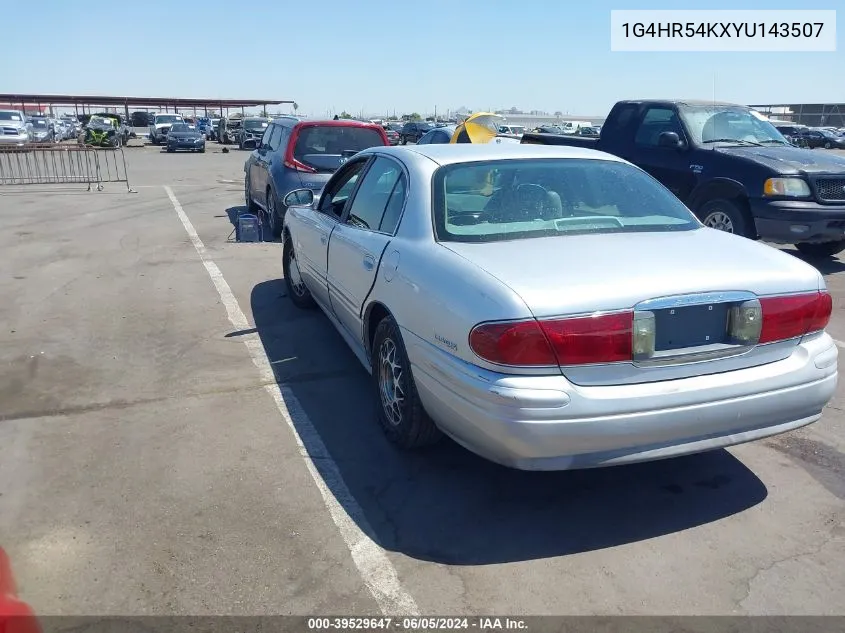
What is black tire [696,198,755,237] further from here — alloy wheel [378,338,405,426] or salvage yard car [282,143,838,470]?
alloy wheel [378,338,405,426]

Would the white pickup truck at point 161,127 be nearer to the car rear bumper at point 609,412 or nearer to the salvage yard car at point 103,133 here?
the salvage yard car at point 103,133

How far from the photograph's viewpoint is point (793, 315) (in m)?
3.30

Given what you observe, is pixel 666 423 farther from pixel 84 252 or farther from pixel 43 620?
pixel 84 252

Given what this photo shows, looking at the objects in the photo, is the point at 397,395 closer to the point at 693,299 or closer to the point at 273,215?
the point at 693,299

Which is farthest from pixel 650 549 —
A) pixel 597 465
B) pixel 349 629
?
pixel 349 629

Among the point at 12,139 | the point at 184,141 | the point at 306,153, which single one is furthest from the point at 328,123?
the point at 184,141

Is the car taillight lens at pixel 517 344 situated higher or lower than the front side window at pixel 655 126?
lower

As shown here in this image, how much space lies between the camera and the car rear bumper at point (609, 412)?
2.94 m

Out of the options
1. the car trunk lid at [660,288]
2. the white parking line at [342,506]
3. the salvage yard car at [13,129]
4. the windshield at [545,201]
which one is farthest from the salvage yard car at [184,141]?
the car trunk lid at [660,288]

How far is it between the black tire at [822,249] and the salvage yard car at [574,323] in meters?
6.24

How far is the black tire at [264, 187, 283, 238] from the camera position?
10.4 metres

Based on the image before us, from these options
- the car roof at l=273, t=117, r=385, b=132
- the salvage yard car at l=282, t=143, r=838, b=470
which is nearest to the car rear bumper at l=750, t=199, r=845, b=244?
the salvage yard car at l=282, t=143, r=838, b=470

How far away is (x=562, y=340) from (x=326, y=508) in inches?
55.3

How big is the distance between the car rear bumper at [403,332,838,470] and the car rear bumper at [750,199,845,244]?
17.4 ft
